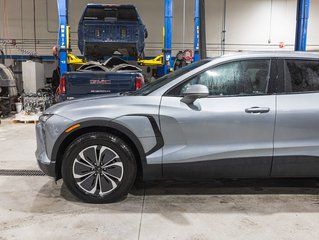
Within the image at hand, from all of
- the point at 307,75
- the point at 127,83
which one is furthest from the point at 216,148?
the point at 127,83

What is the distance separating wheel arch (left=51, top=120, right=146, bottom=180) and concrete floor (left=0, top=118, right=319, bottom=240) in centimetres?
41

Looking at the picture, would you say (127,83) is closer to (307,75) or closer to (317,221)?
(307,75)

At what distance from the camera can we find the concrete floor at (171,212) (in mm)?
2828

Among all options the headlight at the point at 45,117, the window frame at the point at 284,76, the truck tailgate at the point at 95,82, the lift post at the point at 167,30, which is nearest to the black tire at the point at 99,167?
the headlight at the point at 45,117

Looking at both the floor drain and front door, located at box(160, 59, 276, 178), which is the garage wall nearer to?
the floor drain

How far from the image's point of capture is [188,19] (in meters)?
14.9

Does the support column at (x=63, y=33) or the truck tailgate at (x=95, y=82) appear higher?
the support column at (x=63, y=33)

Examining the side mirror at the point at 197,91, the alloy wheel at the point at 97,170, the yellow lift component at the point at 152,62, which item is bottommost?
the alloy wheel at the point at 97,170

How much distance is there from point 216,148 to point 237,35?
12.8m

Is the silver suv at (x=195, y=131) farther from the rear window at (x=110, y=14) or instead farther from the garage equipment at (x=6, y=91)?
the garage equipment at (x=6, y=91)

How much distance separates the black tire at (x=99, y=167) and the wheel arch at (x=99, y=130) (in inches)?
2.4

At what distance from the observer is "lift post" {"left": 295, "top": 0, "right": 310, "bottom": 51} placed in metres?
9.78

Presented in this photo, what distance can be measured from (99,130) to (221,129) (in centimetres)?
122

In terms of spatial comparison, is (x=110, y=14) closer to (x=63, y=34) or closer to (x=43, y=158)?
(x=63, y=34)
